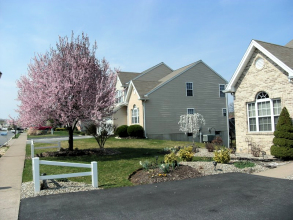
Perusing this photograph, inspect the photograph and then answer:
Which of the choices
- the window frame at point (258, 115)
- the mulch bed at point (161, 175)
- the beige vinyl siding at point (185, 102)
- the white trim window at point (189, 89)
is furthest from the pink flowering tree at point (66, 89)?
the white trim window at point (189, 89)

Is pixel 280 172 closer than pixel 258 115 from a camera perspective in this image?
Yes

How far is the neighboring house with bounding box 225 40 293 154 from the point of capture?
527 inches

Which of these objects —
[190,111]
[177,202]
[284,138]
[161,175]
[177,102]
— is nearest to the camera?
[177,202]

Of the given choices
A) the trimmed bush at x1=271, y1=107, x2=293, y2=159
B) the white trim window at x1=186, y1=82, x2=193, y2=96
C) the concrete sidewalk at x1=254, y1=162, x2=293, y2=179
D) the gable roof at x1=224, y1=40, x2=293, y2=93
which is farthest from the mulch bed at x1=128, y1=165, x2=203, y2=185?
the white trim window at x1=186, y1=82, x2=193, y2=96

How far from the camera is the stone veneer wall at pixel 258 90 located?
43.6 ft

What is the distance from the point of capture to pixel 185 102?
89.2 feet

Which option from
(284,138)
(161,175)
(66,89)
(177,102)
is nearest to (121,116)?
(177,102)

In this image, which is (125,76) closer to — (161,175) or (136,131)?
(136,131)

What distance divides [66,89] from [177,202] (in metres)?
10.1

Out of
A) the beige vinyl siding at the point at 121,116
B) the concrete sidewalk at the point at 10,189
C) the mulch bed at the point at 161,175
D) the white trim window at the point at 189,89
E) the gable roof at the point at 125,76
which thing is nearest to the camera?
the concrete sidewalk at the point at 10,189

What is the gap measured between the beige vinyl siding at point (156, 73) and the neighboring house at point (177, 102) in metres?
5.21

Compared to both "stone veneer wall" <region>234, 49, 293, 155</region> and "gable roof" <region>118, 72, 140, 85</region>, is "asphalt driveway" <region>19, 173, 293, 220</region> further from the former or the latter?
"gable roof" <region>118, 72, 140, 85</region>

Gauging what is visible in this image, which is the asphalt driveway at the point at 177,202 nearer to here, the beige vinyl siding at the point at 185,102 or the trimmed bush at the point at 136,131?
the trimmed bush at the point at 136,131

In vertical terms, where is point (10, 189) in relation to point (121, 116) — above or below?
below
